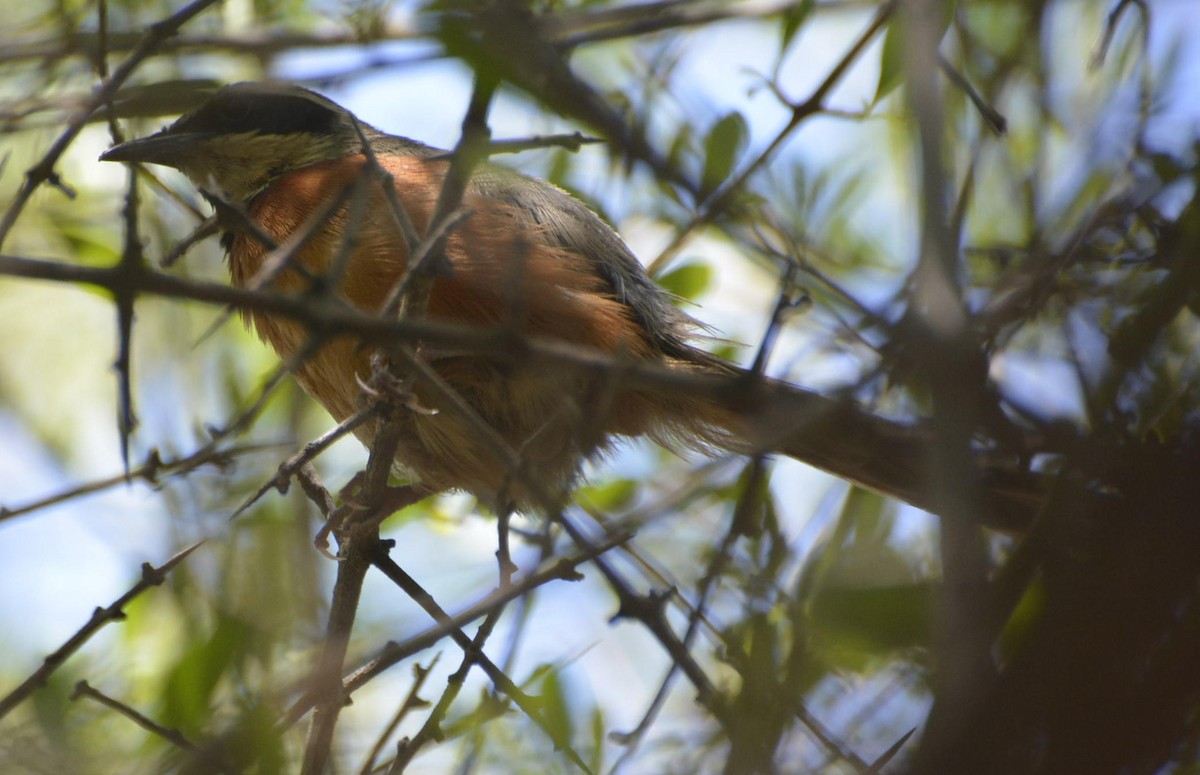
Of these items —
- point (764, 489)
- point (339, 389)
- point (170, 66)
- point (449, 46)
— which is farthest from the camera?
point (170, 66)

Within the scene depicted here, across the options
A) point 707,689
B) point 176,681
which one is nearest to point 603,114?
point 707,689

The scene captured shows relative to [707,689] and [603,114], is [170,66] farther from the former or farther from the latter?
[707,689]

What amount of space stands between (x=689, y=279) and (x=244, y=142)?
2.11 m

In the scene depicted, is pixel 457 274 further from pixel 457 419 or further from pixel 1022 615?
pixel 1022 615

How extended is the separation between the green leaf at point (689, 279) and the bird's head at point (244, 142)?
1507mm

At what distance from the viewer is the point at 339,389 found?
430 centimetres

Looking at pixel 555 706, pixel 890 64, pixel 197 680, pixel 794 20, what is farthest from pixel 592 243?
pixel 197 680

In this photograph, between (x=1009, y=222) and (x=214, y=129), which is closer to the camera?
(x=1009, y=222)

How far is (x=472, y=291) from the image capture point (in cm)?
403

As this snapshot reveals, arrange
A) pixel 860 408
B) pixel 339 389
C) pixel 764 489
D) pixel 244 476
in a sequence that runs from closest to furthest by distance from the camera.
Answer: pixel 860 408 < pixel 764 489 < pixel 339 389 < pixel 244 476

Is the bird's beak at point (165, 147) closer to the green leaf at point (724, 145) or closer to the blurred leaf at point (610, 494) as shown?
the blurred leaf at point (610, 494)

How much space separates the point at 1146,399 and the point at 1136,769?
41.5 inches

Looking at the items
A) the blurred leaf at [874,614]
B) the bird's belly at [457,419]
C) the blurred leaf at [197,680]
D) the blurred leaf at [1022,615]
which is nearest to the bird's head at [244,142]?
the bird's belly at [457,419]

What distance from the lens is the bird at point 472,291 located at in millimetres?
4008
